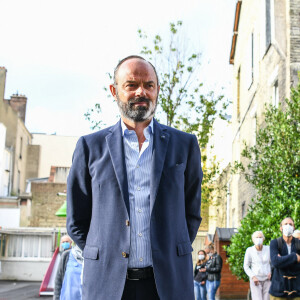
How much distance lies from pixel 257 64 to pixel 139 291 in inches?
804

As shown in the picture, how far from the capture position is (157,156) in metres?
2.88

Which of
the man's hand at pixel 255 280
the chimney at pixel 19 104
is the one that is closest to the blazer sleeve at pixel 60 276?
the man's hand at pixel 255 280

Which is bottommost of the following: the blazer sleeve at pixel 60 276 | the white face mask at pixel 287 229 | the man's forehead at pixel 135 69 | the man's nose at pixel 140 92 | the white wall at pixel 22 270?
the white wall at pixel 22 270

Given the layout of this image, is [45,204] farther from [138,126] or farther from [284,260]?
[138,126]

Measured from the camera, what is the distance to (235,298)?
18781 millimetres

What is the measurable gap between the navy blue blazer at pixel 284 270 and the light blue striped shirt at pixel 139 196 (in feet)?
20.7

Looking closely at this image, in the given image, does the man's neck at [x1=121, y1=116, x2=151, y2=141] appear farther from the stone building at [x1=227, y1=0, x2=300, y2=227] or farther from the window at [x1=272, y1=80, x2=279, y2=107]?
the window at [x1=272, y1=80, x2=279, y2=107]

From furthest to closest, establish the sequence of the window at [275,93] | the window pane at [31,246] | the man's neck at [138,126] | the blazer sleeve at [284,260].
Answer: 1. the window pane at [31,246]
2. the window at [275,93]
3. the blazer sleeve at [284,260]
4. the man's neck at [138,126]

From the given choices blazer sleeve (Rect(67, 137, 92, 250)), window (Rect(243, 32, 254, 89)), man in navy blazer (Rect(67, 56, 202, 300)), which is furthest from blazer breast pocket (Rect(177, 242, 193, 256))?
window (Rect(243, 32, 254, 89))

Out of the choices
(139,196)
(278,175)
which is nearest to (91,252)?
(139,196)

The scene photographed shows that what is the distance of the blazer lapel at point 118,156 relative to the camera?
2.78m

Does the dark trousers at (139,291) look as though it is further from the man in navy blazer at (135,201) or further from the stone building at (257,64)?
the stone building at (257,64)

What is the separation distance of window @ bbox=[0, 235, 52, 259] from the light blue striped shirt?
28.1 metres

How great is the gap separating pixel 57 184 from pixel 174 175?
4642 centimetres
